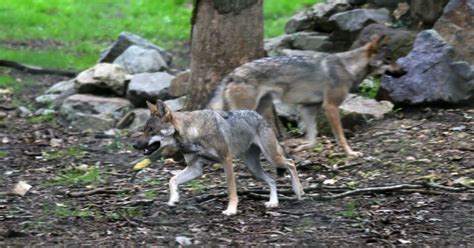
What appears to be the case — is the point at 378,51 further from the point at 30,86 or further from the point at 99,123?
the point at 30,86

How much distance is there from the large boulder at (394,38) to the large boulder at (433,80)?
35.0 inches

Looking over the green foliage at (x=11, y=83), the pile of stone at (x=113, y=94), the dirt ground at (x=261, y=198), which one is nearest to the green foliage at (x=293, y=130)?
the dirt ground at (x=261, y=198)

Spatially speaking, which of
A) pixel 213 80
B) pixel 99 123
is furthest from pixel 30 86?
pixel 213 80

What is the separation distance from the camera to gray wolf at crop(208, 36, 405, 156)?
32.6ft

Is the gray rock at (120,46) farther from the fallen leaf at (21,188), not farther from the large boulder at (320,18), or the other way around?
the fallen leaf at (21,188)

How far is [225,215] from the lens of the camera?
784 cm

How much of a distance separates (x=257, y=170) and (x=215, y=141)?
63 centimetres

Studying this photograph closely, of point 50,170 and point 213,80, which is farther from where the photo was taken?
Result: point 213,80

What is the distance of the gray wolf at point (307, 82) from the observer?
995 centimetres

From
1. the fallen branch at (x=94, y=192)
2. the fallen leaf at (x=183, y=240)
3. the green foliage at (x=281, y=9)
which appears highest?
the fallen leaf at (x=183, y=240)

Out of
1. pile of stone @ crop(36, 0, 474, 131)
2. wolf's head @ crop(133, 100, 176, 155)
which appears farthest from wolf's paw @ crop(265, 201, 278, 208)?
pile of stone @ crop(36, 0, 474, 131)

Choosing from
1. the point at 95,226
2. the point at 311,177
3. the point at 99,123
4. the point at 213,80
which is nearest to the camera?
the point at 95,226

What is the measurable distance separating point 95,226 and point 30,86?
905 centimetres

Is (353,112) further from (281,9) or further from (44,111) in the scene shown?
(281,9)
